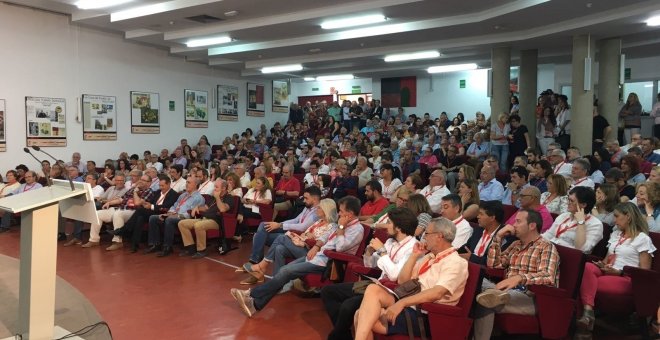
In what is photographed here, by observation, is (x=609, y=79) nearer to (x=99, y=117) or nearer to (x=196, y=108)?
(x=196, y=108)

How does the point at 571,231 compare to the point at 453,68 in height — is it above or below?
below

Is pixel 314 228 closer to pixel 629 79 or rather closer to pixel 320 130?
pixel 320 130

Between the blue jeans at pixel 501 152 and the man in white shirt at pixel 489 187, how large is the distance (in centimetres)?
350

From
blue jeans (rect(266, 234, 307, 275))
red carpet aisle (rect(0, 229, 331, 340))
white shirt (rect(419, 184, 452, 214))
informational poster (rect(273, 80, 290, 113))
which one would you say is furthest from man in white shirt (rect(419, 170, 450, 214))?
informational poster (rect(273, 80, 290, 113))

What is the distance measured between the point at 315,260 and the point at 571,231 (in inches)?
85.0

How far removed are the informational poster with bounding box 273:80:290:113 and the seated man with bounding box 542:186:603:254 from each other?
1461cm

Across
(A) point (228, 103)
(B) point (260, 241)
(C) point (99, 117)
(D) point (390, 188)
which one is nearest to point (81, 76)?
(C) point (99, 117)

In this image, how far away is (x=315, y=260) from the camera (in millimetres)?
4754

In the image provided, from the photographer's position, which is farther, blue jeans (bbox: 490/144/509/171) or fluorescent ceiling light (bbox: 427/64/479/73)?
fluorescent ceiling light (bbox: 427/64/479/73)

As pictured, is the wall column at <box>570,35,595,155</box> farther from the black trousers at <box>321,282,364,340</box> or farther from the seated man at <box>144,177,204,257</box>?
the black trousers at <box>321,282,364,340</box>

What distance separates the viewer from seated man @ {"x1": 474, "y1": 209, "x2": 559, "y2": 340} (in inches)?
131

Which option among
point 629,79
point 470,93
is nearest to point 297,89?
point 470,93

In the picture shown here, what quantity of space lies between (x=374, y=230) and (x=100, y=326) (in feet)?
7.90

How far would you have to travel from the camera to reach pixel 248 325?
169 inches
